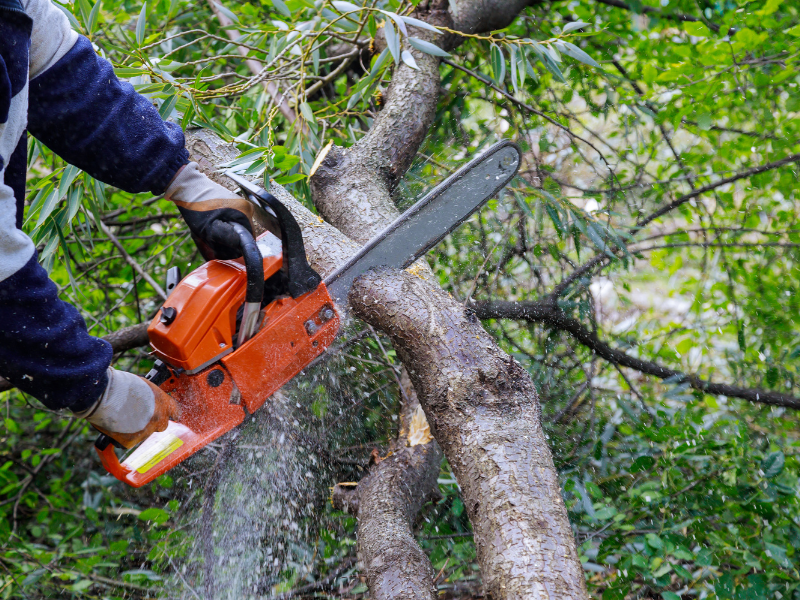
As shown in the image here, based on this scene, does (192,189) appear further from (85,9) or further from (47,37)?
(85,9)

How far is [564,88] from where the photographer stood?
3.22 meters

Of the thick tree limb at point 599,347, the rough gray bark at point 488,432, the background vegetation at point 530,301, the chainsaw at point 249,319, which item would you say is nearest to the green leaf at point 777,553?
the background vegetation at point 530,301

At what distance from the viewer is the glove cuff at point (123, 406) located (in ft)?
5.02

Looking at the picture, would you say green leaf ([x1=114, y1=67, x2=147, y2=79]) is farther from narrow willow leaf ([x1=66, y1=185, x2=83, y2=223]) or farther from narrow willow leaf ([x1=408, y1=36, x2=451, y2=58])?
narrow willow leaf ([x1=408, y1=36, x2=451, y2=58])

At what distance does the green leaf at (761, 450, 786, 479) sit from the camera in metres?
2.07

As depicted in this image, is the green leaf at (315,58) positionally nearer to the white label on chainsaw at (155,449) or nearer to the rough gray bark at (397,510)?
the rough gray bark at (397,510)

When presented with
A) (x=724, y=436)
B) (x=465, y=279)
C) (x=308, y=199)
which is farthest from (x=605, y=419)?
(x=308, y=199)

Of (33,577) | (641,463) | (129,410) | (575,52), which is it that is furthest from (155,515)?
(575,52)

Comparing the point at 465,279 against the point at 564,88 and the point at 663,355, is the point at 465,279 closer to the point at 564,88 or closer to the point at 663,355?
the point at 663,355

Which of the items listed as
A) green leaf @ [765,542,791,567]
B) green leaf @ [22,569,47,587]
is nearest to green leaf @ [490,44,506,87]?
green leaf @ [765,542,791,567]

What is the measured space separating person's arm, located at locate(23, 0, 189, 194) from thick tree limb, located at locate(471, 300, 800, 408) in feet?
4.38

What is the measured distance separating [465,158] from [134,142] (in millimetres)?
1486

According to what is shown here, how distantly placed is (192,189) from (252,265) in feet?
1.16

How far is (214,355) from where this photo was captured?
169cm
